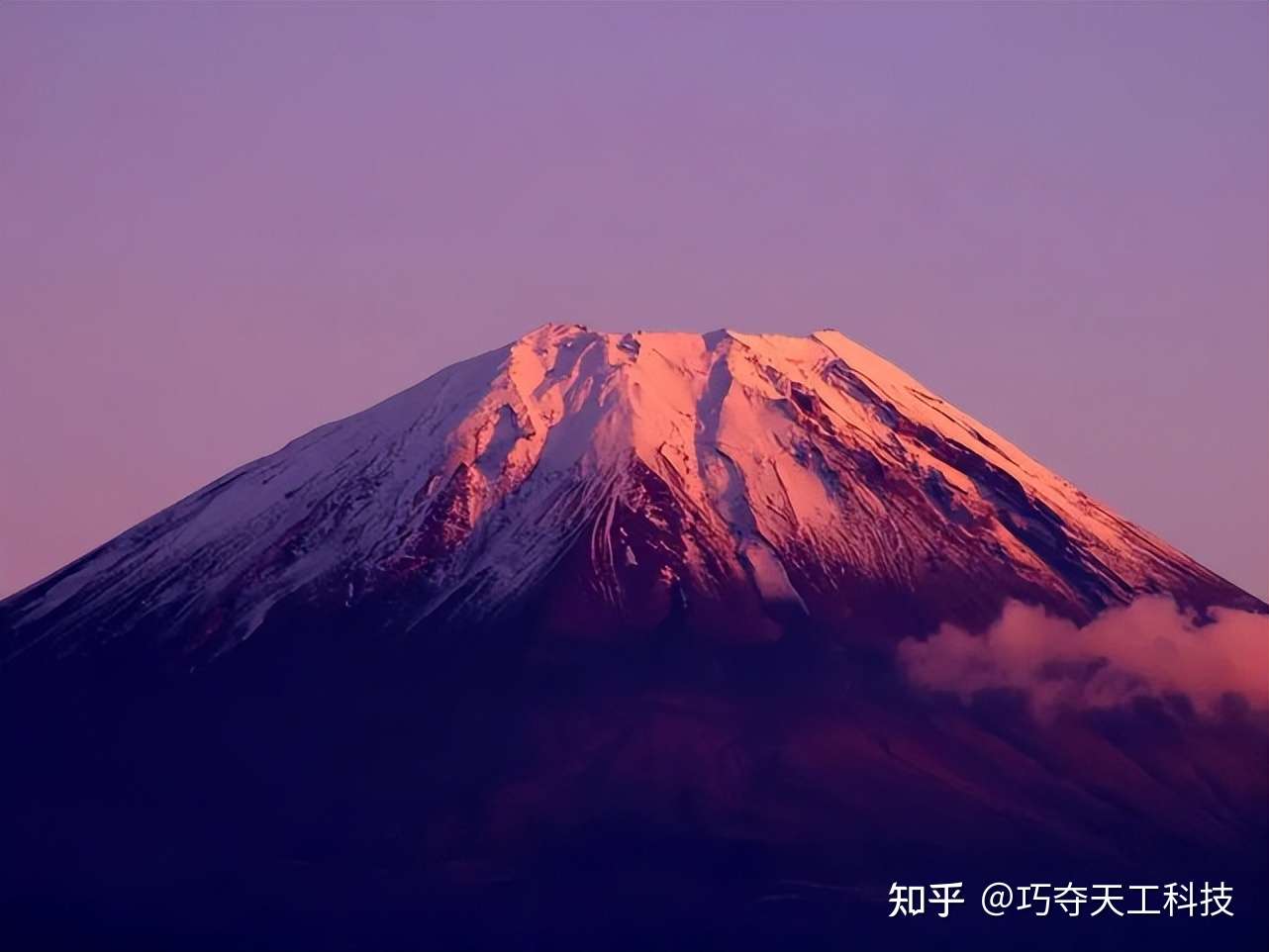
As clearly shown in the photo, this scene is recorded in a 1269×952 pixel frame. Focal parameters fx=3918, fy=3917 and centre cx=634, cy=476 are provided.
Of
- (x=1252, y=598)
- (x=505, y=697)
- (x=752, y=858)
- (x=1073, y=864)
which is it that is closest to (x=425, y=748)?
(x=505, y=697)

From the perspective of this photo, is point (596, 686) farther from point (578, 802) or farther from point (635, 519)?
point (635, 519)

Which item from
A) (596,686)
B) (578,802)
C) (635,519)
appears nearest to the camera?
(578,802)

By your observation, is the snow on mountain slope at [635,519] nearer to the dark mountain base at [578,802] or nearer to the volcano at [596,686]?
the volcano at [596,686]

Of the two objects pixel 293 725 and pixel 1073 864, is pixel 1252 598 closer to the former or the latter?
pixel 1073 864

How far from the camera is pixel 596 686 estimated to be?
100500 millimetres

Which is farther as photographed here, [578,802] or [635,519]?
[635,519]

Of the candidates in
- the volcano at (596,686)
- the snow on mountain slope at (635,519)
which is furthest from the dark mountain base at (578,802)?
the snow on mountain slope at (635,519)

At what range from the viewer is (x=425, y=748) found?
101 m

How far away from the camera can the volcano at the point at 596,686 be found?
95.5m

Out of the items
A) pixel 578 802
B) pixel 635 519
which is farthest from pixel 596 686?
pixel 635 519

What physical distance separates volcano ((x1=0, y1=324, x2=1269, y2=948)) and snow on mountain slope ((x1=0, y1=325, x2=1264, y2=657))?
0.36 ft

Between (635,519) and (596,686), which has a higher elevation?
(635,519)

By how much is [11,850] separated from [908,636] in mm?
23780

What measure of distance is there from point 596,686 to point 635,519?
256 inches
